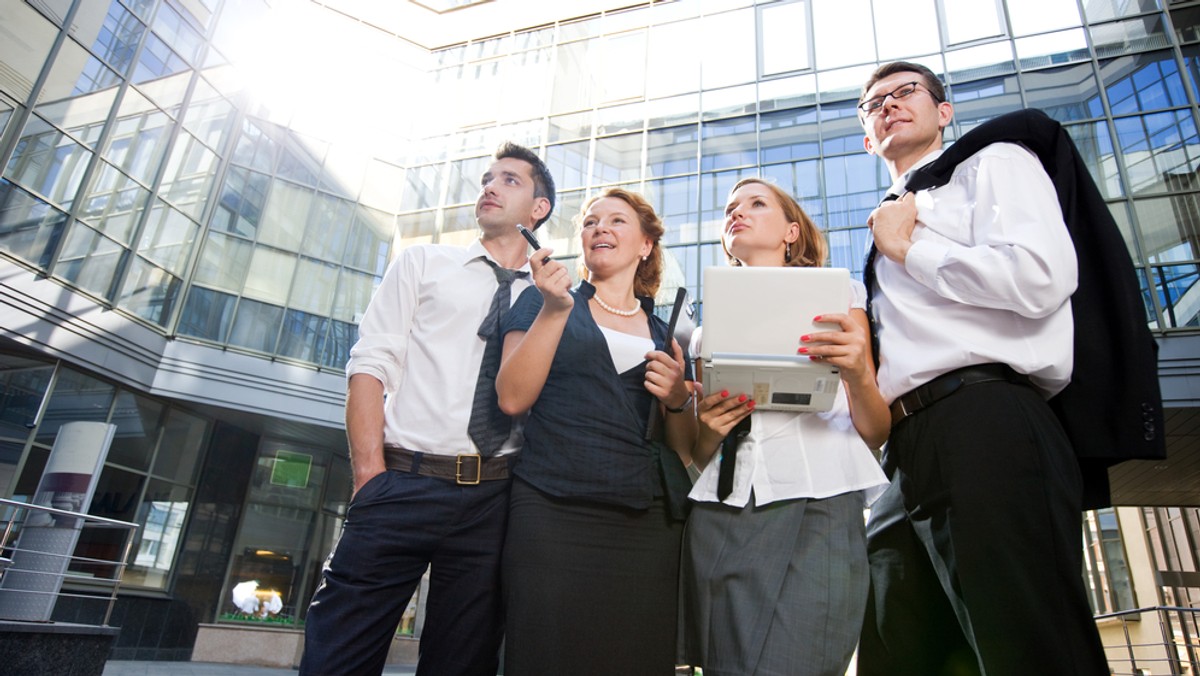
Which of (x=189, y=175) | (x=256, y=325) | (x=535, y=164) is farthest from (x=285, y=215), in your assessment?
(x=535, y=164)

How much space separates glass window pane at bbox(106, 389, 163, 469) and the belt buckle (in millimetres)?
12300

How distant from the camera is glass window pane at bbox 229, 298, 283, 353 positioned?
45.3ft

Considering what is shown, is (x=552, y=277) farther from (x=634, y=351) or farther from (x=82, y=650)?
(x=82, y=650)

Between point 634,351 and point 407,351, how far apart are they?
2.89ft

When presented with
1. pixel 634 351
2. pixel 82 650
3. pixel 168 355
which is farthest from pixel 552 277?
pixel 168 355

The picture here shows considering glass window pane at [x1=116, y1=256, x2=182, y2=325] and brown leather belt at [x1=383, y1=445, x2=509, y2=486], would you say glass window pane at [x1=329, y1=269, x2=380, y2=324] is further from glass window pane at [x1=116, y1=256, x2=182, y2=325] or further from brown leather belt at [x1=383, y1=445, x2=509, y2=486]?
brown leather belt at [x1=383, y1=445, x2=509, y2=486]

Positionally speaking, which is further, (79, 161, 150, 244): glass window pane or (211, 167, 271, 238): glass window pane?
(211, 167, 271, 238): glass window pane

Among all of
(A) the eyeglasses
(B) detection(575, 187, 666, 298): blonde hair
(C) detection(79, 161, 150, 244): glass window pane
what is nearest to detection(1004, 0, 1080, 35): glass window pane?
(A) the eyeglasses

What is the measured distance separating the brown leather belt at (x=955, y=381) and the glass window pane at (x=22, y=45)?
497 inches

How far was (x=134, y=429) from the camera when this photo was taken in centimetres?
1229

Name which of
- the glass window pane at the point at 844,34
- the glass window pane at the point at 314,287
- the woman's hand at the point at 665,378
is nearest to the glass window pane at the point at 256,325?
the glass window pane at the point at 314,287

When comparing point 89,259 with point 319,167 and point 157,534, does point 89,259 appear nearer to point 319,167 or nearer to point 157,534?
point 157,534

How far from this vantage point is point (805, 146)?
13.8 meters

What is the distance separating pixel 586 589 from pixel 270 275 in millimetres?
14694
